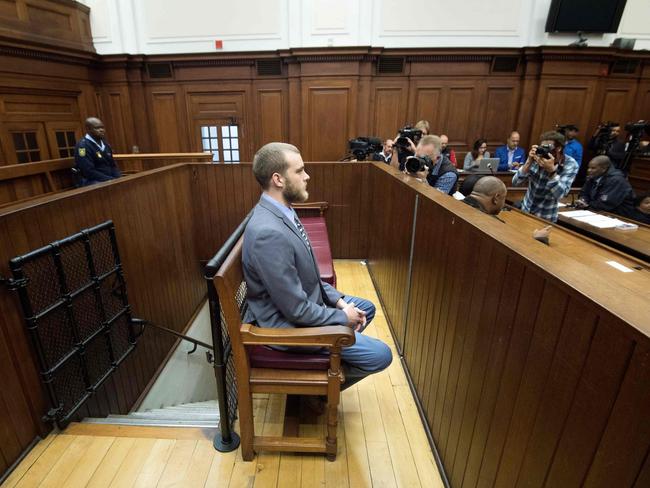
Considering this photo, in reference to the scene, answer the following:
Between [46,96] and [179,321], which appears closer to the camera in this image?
[179,321]

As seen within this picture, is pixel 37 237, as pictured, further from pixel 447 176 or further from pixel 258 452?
pixel 447 176

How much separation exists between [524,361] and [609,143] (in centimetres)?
665

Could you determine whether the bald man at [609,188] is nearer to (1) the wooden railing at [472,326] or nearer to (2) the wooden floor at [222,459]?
(1) the wooden railing at [472,326]

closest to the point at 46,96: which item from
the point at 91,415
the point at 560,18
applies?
the point at 91,415

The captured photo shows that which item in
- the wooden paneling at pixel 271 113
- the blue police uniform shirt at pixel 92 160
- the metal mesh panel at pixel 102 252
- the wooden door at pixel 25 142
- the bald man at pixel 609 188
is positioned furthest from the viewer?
the wooden paneling at pixel 271 113

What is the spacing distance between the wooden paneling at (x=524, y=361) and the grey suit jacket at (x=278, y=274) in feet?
1.70

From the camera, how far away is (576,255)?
1955mm

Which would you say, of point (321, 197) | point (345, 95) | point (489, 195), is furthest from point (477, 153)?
point (489, 195)

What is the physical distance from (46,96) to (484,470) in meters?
7.13

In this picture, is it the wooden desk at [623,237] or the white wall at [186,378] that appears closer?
the wooden desk at [623,237]

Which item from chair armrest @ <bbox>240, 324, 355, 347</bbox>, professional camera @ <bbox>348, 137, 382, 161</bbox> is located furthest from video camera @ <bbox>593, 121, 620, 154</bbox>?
chair armrest @ <bbox>240, 324, 355, 347</bbox>

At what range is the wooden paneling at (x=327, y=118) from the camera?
610cm

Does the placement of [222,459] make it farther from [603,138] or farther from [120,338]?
[603,138]

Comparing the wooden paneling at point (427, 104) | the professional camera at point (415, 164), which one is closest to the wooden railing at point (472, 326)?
the professional camera at point (415, 164)
